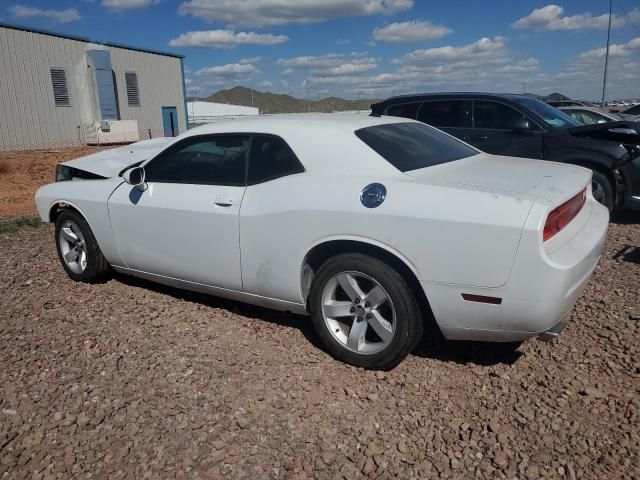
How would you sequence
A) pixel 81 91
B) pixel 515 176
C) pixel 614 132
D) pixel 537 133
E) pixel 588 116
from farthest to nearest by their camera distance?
1. pixel 81 91
2. pixel 588 116
3. pixel 537 133
4. pixel 614 132
5. pixel 515 176

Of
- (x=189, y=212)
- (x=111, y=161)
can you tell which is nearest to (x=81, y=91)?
(x=111, y=161)

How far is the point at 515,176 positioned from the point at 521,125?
437 centimetres

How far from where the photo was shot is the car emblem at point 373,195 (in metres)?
3.12

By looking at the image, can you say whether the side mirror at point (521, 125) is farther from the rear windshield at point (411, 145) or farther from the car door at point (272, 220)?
the car door at point (272, 220)

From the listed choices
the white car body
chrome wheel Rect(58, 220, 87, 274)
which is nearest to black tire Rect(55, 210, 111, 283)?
chrome wheel Rect(58, 220, 87, 274)

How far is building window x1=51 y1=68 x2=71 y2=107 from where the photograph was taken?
24.8 metres

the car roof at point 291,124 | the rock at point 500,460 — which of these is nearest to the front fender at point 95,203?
the car roof at point 291,124

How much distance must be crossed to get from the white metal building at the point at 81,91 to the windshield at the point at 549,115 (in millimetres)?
22073

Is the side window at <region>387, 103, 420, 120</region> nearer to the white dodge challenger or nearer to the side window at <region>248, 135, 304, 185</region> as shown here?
the white dodge challenger

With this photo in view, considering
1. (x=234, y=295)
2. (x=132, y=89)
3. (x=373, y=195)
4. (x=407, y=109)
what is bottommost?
(x=234, y=295)

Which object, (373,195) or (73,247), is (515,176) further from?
(73,247)

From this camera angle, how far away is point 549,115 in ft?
24.7

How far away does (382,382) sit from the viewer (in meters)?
3.29

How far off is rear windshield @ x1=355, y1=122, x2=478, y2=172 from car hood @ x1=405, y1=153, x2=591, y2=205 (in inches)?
4.1
